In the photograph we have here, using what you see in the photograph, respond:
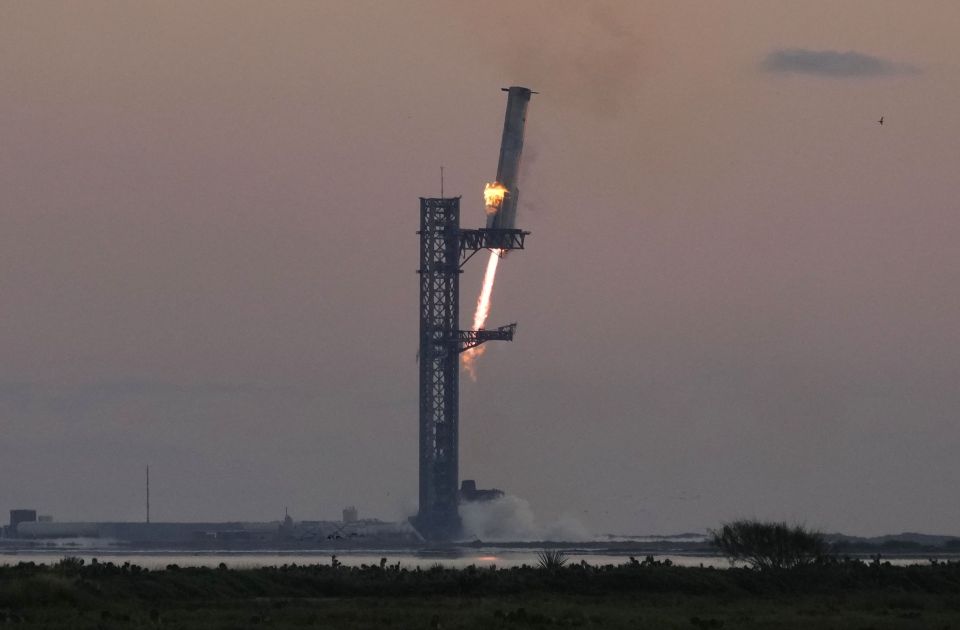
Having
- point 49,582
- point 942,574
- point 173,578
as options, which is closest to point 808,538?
point 942,574

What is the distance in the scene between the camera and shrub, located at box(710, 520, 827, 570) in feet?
375

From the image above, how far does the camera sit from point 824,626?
82.6m

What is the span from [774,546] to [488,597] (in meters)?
23.5

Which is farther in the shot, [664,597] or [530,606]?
[664,597]

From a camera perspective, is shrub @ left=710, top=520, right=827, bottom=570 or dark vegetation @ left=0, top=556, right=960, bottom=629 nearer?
dark vegetation @ left=0, top=556, right=960, bottom=629

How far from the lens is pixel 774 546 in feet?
378

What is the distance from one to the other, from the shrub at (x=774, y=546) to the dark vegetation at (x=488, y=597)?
2544mm

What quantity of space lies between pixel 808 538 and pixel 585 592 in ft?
63.6

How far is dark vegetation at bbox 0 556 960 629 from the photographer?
8225 centimetres

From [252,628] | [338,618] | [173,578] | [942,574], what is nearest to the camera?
[252,628]

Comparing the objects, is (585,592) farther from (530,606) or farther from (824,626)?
(824,626)

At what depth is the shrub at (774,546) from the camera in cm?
11419

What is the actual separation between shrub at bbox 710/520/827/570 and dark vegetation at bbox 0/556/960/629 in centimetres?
254

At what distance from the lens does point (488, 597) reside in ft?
319
